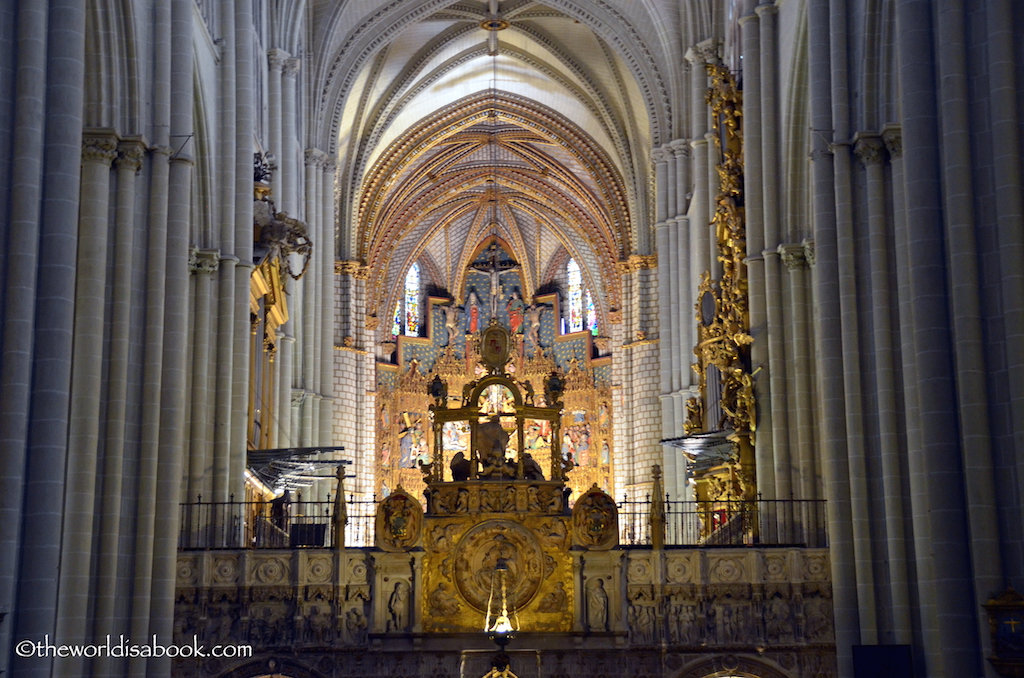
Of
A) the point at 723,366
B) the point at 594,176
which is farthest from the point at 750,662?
the point at 594,176

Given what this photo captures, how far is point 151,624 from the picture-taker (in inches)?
726

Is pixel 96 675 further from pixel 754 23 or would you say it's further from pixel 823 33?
pixel 754 23

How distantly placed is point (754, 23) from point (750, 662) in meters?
11.5

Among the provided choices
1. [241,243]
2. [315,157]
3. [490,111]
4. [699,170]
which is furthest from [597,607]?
[490,111]

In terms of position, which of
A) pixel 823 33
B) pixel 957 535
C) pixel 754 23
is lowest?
pixel 957 535

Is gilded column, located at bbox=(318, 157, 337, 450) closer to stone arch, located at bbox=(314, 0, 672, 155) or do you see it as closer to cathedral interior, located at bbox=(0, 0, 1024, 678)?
stone arch, located at bbox=(314, 0, 672, 155)

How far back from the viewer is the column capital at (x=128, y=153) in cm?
1812

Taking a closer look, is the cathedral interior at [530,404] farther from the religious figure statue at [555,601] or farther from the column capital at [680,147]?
→ the column capital at [680,147]

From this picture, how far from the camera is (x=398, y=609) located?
2102cm

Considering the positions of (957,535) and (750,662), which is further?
(750,662)

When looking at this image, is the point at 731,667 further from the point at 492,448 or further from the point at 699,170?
the point at 699,170

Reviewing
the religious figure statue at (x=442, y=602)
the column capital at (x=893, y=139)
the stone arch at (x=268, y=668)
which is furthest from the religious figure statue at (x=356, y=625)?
the column capital at (x=893, y=139)

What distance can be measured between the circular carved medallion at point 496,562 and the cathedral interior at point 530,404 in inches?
1.8

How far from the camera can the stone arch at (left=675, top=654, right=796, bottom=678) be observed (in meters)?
20.6
